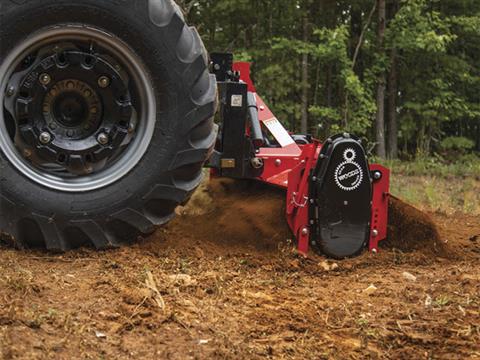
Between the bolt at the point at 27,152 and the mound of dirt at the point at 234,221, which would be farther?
the mound of dirt at the point at 234,221

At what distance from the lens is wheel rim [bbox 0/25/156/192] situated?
3855mm

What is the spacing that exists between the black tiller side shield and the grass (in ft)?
8.76

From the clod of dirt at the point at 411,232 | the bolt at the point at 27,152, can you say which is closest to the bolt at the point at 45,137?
the bolt at the point at 27,152

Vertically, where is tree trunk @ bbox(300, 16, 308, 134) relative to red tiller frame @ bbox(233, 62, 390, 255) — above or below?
above

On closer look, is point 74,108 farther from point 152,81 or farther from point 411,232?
point 411,232

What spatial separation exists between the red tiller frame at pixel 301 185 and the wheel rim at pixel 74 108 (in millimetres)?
1274

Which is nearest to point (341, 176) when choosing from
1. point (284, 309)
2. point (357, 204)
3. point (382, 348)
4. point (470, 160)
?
point (357, 204)

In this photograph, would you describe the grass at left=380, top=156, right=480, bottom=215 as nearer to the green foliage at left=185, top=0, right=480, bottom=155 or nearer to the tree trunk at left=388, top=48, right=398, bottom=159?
the green foliage at left=185, top=0, right=480, bottom=155

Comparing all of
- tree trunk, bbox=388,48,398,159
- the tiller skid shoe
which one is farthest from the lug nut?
tree trunk, bbox=388,48,398,159

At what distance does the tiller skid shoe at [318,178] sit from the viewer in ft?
15.8

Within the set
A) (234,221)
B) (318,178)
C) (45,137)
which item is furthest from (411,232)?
(45,137)

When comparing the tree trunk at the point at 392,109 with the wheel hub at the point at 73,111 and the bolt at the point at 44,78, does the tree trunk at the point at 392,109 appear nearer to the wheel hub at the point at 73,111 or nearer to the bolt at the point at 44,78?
the wheel hub at the point at 73,111

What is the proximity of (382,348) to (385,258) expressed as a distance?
1.96m

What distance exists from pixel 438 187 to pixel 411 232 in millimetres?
5505
